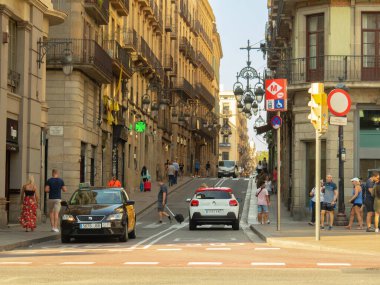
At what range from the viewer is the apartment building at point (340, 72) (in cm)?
3462

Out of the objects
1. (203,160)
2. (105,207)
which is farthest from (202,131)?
(105,207)

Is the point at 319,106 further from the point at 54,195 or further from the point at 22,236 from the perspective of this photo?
the point at 54,195

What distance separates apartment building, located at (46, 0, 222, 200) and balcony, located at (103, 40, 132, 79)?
5cm

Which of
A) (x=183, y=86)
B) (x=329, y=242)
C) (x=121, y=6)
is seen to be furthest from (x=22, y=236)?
(x=183, y=86)

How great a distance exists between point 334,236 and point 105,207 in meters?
5.97

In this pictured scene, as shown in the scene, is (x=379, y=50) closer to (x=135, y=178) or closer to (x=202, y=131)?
(x=135, y=178)

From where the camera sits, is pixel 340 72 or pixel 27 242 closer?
pixel 27 242

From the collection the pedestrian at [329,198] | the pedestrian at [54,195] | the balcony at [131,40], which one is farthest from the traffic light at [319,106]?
the balcony at [131,40]

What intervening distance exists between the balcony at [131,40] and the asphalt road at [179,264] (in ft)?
97.6

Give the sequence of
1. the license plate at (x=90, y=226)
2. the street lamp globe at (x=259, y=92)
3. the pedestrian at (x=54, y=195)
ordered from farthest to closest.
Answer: the street lamp globe at (x=259, y=92)
the pedestrian at (x=54, y=195)
the license plate at (x=90, y=226)

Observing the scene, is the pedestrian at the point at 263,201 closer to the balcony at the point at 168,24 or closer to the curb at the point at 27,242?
the curb at the point at 27,242

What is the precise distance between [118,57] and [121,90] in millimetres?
4362

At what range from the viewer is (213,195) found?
109 ft

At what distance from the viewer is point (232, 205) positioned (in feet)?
107
